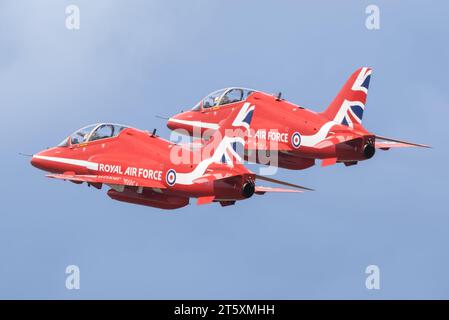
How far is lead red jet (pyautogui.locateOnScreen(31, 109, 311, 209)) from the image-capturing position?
86312mm

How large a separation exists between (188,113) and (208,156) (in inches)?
677

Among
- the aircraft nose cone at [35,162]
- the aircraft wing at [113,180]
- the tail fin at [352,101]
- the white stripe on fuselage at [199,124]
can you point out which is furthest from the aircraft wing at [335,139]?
the aircraft nose cone at [35,162]

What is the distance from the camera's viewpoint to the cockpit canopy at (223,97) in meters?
102

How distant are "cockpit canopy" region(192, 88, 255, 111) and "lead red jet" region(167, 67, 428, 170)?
0.28 m

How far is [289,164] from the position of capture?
323 feet

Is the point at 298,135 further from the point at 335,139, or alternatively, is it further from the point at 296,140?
the point at 335,139

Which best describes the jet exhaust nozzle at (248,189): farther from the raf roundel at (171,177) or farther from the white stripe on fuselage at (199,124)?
the white stripe on fuselage at (199,124)

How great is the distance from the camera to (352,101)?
98500 millimetres

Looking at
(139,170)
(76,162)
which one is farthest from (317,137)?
(76,162)

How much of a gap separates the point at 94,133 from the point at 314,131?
12839 millimetres

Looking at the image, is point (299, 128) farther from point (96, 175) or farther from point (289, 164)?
point (96, 175)

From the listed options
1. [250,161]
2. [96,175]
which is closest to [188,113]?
[250,161]

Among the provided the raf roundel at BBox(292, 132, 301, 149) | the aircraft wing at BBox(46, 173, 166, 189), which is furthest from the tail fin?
the aircraft wing at BBox(46, 173, 166, 189)

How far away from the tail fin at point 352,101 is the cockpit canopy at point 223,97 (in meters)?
5.58
